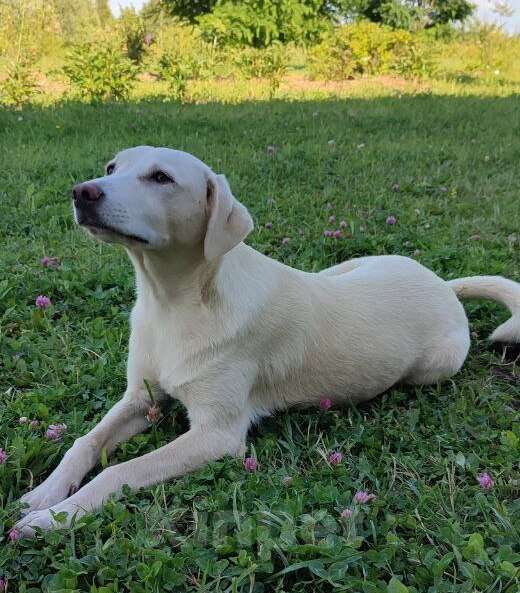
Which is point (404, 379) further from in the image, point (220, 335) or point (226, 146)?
point (226, 146)

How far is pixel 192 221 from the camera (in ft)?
8.58

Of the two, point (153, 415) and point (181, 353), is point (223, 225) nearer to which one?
point (181, 353)

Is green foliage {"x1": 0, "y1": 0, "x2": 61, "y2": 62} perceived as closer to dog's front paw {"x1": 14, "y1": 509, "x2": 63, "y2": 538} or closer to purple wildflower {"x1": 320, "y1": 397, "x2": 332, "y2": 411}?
purple wildflower {"x1": 320, "y1": 397, "x2": 332, "y2": 411}

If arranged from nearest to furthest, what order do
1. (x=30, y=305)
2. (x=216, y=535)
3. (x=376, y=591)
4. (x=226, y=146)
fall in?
(x=376, y=591)
(x=216, y=535)
(x=30, y=305)
(x=226, y=146)

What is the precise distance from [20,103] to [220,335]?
7.12 meters

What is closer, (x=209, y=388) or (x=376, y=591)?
(x=376, y=591)

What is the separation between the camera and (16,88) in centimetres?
865

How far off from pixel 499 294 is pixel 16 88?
23.9 feet

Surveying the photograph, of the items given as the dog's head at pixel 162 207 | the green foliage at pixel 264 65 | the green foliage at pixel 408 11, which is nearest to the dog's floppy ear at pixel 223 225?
the dog's head at pixel 162 207

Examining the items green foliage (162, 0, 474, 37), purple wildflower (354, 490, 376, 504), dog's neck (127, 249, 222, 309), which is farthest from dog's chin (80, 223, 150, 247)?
green foliage (162, 0, 474, 37)

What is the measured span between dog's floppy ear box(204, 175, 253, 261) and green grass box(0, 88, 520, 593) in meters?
0.83

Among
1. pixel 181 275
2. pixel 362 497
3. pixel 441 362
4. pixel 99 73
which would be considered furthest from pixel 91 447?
pixel 99 73

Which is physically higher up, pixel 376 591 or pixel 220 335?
pixel 220 335

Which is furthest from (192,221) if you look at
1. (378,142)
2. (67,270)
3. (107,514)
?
(378,142)
